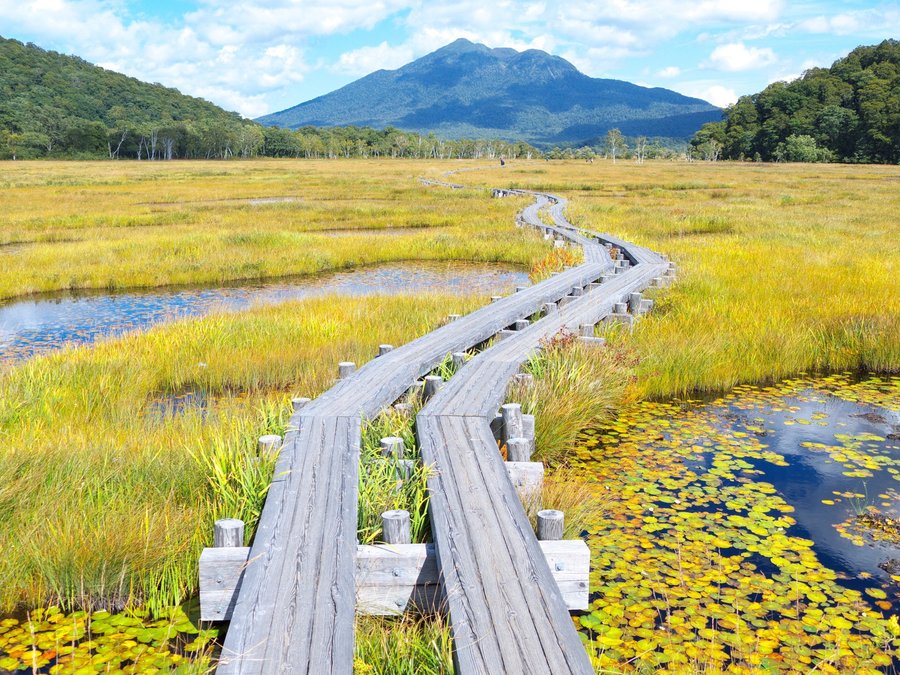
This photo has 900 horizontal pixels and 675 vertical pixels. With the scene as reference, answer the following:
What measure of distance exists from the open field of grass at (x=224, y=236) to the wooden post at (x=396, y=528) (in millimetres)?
13503

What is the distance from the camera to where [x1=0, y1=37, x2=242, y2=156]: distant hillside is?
113 meters

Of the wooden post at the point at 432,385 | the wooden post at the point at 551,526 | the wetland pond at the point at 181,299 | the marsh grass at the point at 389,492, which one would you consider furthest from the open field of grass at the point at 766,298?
the wooden post at the point at 551,526

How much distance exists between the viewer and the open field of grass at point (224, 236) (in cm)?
1634

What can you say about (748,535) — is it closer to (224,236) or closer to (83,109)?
(224,236)

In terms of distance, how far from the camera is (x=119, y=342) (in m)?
9.49

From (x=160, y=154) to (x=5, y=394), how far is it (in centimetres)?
12795

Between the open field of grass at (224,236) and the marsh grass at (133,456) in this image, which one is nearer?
the marsh grass at (133,456)

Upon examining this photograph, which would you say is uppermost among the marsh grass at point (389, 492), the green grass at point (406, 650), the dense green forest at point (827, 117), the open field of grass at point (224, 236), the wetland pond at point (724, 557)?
the dense green forest at point (827, 117)

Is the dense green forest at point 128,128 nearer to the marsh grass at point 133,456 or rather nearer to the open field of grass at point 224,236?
the open field of grass at point 224,236

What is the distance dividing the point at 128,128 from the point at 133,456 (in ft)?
411

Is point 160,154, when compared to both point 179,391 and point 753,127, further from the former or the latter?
point 179,391

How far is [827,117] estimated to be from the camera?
9362 centimetres

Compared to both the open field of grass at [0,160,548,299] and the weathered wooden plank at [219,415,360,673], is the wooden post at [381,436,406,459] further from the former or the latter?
the open field of grass at [0,160,548,299]

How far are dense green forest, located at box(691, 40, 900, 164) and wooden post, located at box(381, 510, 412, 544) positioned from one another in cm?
9642
